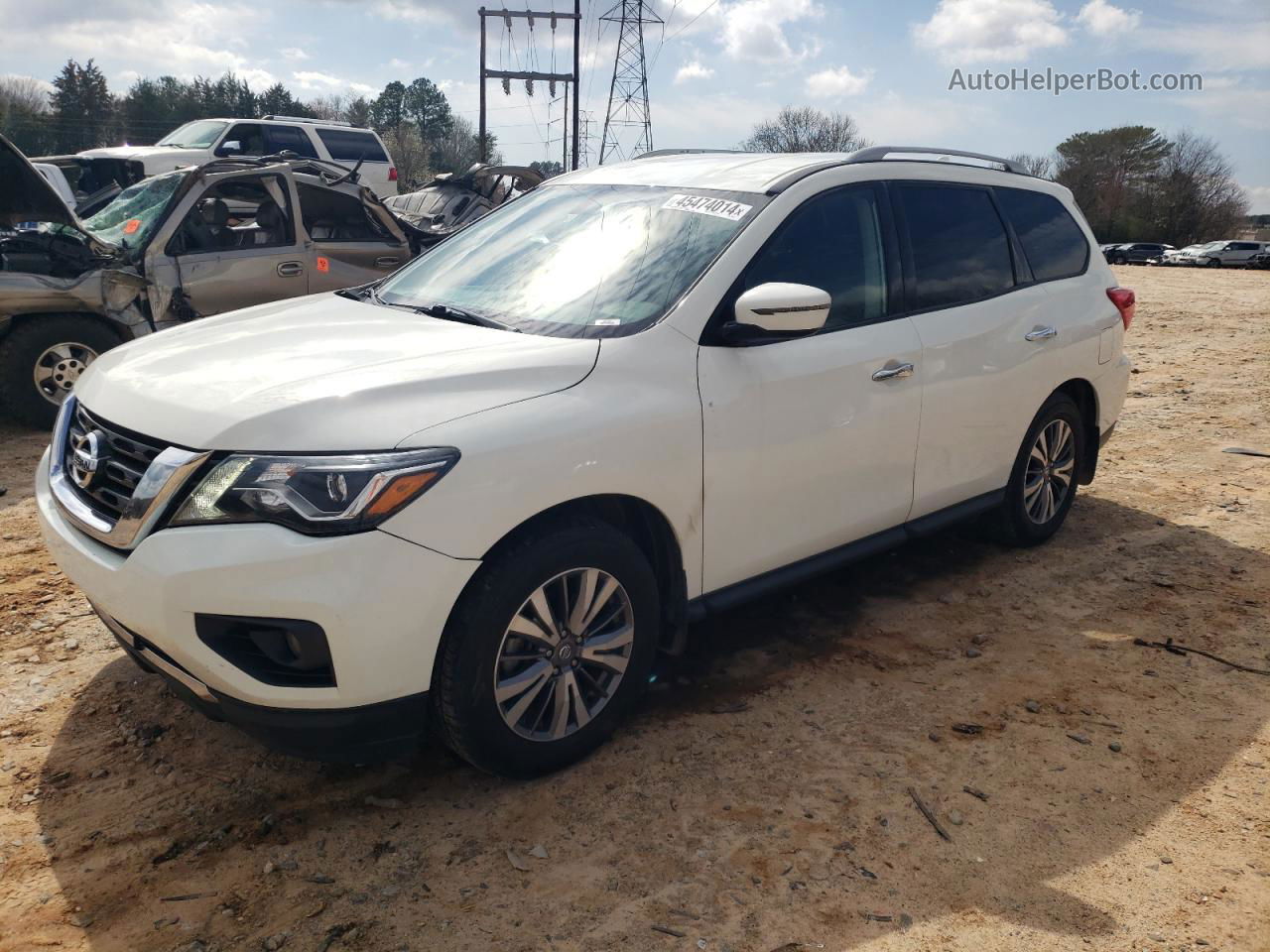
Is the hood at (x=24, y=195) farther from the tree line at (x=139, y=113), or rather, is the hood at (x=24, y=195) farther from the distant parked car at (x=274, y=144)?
the tree line at (x=139, y=113)

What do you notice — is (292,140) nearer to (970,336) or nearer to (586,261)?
(586,261)

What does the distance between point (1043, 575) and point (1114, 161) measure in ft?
226

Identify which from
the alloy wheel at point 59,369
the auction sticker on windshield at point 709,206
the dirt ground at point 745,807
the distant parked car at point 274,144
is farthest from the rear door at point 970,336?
the distant parked car at point 274,144

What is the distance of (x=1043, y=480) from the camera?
16.8 ft

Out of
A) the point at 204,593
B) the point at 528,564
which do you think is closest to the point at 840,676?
the point at 528,564

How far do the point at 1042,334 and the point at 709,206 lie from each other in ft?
6.51

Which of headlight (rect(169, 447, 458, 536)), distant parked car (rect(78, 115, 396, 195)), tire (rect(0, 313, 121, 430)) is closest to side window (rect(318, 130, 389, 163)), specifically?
distant parked car (rect(78, 115, 396, 195))

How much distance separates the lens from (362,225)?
8.65 m

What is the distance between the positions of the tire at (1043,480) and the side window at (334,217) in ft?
19.6

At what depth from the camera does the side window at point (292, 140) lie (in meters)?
16.1

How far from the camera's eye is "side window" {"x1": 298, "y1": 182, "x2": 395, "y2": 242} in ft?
27.2

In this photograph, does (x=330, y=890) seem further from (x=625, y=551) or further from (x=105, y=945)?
(x=625, y=551)

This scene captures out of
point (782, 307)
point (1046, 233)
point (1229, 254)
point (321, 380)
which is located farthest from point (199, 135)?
point (1229, 254)

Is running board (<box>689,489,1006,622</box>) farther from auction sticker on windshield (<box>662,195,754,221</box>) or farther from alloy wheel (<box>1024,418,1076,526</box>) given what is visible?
auction sticker on windshield (<box>662,195,754,221</box>)
